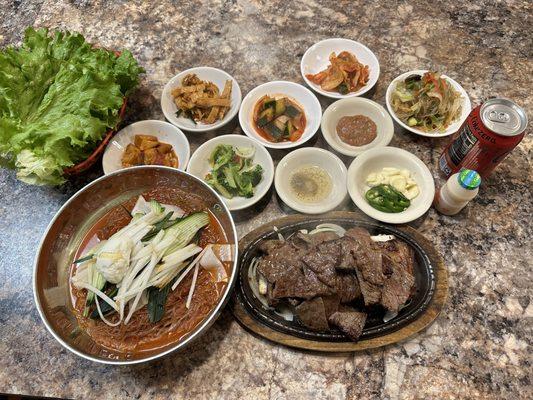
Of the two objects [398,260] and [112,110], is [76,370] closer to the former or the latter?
[112,110]

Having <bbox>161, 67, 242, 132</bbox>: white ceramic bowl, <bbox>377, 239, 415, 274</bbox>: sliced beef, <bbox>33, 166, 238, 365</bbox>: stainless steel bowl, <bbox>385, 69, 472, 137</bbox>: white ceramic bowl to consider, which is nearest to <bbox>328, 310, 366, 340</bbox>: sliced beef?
<bbox>377, 239, 415, 274</bbox>: sliced beef

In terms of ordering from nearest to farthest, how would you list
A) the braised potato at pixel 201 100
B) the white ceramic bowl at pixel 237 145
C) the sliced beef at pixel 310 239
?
the sliced beef at pixel 310 239 < the white ceramic bowl at pixel 237 145 < the braised potato at pixel 201 100

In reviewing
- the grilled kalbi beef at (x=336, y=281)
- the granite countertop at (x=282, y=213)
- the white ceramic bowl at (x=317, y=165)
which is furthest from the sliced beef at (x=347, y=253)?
the granite countertop at (x=282, y=213)

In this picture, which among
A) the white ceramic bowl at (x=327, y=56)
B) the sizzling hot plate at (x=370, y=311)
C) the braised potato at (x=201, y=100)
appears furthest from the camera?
the white ceramic bowl at (x=327, y=56)

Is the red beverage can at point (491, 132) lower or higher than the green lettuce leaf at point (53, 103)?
lower

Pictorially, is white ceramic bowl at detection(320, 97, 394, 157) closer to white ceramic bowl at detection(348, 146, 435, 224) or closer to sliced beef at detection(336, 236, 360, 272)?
white ceramic bowl at detection(348, 146, 435, 224)

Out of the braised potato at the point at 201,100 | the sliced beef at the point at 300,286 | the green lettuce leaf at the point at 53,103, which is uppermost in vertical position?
the green lettuce leaf at the point at 53,103

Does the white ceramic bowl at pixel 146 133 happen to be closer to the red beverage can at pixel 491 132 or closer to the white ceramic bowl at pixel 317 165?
the white ceramic bowl at pixel 317 165

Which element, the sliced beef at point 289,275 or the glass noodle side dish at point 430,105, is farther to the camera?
the glass noodle side dish at point 430,105
